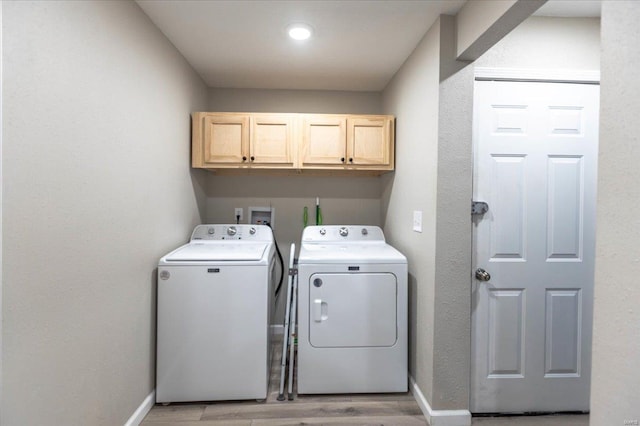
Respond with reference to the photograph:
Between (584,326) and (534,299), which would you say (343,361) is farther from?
(584,326)

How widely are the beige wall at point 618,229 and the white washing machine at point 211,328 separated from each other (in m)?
1.66

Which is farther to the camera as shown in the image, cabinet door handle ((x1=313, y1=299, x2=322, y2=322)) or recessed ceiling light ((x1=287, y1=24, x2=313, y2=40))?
cabinet door handle ((x1=313, y1=299, x2=322, y2=322))

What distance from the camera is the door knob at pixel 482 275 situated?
193cm

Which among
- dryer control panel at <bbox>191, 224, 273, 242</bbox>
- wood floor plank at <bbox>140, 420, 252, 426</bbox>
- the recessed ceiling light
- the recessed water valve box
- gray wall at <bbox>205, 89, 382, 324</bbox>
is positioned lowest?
wood floor plank at <bbox>140, 420, 252, 426</bbox>

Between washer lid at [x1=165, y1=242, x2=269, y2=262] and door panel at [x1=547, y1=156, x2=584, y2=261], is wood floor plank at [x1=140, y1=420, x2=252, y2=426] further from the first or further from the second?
door panel at [x1=547, y1=156, x2=584, y2=261]

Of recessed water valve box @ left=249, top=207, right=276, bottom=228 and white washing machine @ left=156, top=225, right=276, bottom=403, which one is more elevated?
recessed water valve box @ left=249, top=207, right=276, bottom=228

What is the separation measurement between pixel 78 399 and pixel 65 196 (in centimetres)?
87

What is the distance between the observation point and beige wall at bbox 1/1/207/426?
1068mm

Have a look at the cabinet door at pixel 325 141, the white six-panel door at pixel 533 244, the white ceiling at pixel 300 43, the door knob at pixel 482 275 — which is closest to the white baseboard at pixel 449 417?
the white six-panel door at pixel 533 244

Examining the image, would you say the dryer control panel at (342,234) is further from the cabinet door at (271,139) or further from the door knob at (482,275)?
the door knob at (482,275)

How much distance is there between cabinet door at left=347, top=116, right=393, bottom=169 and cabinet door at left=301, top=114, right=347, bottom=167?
0.06 m

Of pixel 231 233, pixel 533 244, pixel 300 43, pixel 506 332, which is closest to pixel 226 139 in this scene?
pixel 231 233

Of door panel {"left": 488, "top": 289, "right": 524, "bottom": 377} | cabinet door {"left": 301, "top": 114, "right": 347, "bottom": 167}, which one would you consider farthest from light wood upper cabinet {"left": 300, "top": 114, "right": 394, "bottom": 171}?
door panel {"left": 488, "top": 289, "right": 524, "bottom": 377}

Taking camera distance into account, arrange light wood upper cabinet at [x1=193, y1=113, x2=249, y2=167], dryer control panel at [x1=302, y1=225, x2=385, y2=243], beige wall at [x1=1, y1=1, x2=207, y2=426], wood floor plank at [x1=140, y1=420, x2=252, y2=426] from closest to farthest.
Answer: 1. beige wall at [x1=1, y1=1, x2=207, y2=426]
2. wood floor plank at [x1=140, y1=420, x2=252, y2=426]
3. light wood upper cabinet at [x1=193, y1=113, x2=249, y2=167]
4. dryer control panel at [x1=302, y1=225, x2=385, y2=243]
